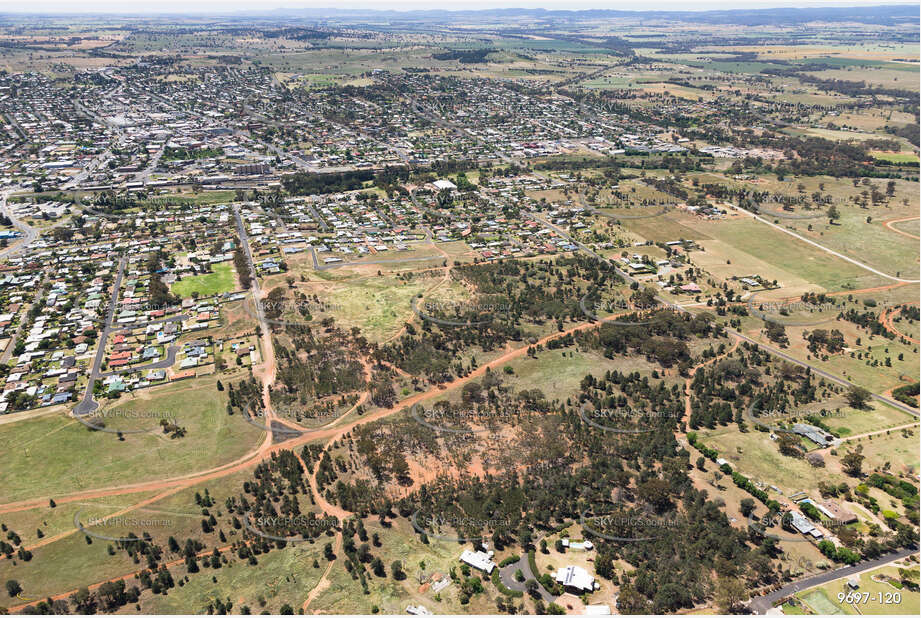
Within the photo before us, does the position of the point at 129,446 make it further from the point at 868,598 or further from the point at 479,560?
the point at 868,598

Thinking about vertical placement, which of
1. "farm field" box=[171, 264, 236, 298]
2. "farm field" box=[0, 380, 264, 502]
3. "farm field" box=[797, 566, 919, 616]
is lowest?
"farm field" box=[797, 566, 919, 616]

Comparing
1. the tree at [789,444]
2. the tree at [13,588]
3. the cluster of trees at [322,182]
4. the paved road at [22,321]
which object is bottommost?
the tree at [13,588]

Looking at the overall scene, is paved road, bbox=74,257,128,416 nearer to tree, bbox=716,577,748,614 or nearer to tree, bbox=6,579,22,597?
tree, bbox=6,579,22,597

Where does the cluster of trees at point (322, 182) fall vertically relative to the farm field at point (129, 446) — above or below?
above

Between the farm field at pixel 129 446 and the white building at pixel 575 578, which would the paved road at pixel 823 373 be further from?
the farm field at pixel 129 446

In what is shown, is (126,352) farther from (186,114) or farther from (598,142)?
(186,114)

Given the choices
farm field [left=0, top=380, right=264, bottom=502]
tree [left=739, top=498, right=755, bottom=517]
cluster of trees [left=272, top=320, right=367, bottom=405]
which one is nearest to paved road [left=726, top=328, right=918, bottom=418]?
tree [left=739, top=498, right=755, bottom=517]

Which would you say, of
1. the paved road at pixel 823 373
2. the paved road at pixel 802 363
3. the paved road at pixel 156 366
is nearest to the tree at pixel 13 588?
the paved road at pixel 156 366

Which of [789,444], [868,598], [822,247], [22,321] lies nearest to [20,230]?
[22,321]
